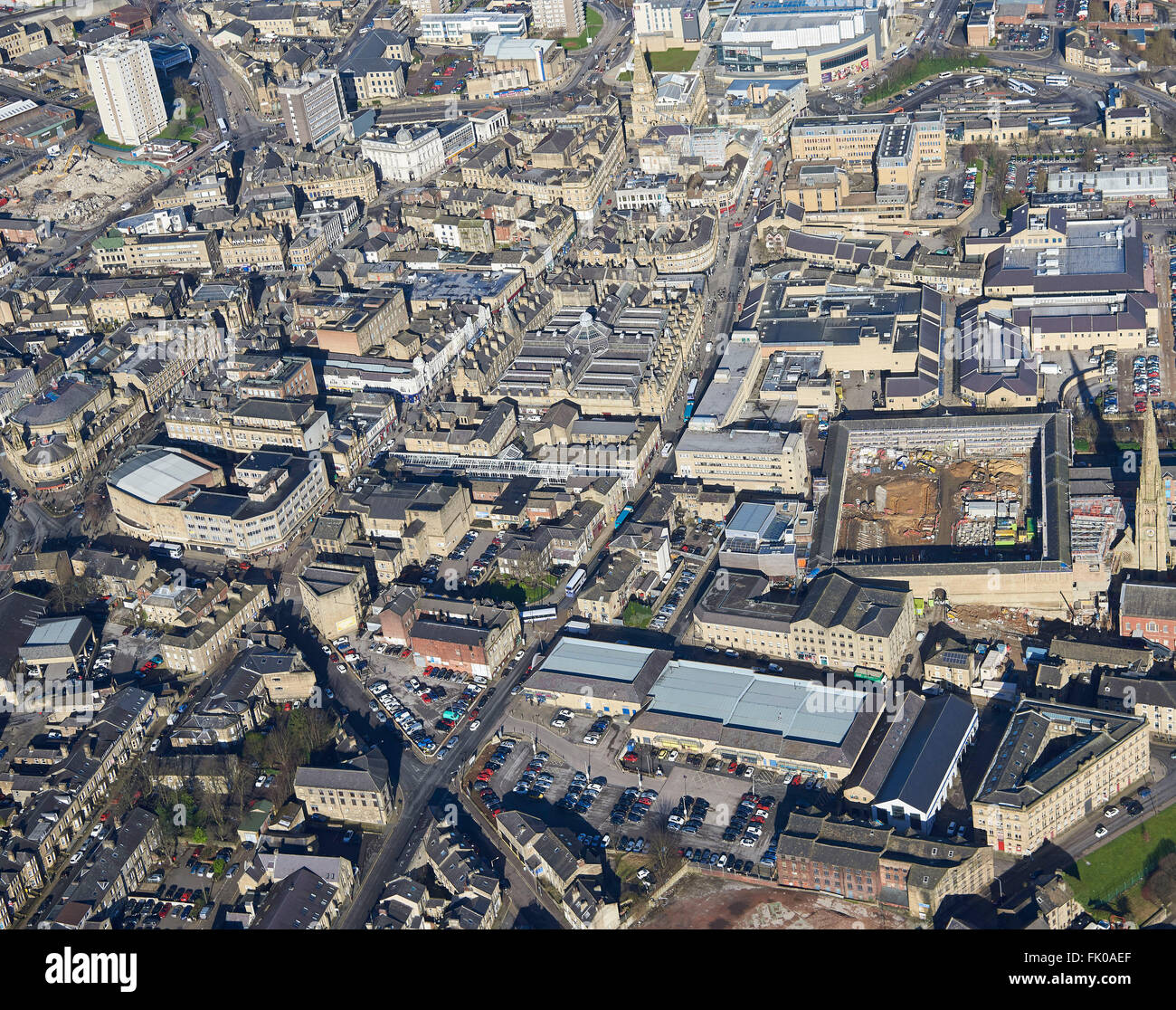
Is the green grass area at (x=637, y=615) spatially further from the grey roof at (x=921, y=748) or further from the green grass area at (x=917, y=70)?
the green grass area at (x=917, y=70)

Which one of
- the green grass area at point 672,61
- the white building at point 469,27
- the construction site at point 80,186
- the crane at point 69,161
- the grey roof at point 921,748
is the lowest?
the grey roof at point 921,748

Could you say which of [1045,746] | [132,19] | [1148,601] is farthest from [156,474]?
[132,19]

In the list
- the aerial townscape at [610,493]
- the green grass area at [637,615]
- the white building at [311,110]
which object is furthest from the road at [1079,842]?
the white building at [311,110]

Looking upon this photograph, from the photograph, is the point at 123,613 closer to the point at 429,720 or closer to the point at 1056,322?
the point at 429,720

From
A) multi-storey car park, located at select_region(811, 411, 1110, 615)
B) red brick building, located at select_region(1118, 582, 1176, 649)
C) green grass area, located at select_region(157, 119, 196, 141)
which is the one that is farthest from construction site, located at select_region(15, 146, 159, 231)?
red brick building, located at select_region(1118, 582, 1176, 649)

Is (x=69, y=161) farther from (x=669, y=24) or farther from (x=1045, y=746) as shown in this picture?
(x=1045, y=746)

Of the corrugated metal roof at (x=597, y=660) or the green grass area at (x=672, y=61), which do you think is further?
the green grass area at (x=672, y=61)
